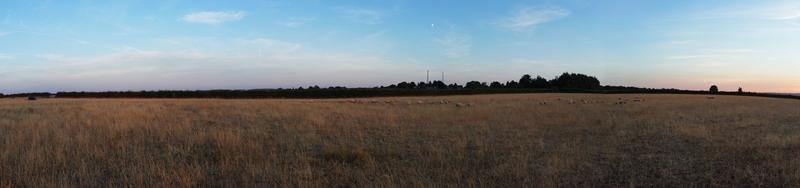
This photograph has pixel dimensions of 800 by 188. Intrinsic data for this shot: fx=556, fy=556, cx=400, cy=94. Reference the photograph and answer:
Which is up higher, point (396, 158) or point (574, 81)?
point (574, 81)

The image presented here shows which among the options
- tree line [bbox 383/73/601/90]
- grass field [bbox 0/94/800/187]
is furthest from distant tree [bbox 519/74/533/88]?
grass field [bbox 0/94/800/187]

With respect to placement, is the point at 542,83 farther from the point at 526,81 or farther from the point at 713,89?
the point at 713,89

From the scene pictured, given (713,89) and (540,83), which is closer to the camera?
(713,89)

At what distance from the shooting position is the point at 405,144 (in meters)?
12.0

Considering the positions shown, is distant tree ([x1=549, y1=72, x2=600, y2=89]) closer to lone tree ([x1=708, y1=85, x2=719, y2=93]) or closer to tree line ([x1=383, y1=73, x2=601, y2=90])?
tree line ([x1=383, y1=73, x2=601, y2=90])

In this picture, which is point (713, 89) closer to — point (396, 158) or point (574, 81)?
point (574, 81)

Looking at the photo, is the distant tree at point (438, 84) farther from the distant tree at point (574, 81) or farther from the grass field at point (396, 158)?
the grass field at point (396, 158)

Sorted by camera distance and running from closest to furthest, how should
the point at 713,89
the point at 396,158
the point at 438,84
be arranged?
the point at 396,158
the point at 713,89
the point at 438,84

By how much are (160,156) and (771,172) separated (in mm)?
9665

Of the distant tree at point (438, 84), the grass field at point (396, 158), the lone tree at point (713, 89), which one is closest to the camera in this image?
the grass field at point (396, 158)

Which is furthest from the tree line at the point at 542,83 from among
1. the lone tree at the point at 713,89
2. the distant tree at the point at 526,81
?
the lone tree at the point at 713,89

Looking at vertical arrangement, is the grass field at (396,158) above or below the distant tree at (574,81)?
below

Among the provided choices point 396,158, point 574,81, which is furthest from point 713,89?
point 396,158

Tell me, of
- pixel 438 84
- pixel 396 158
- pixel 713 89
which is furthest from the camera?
pixel 438 84
